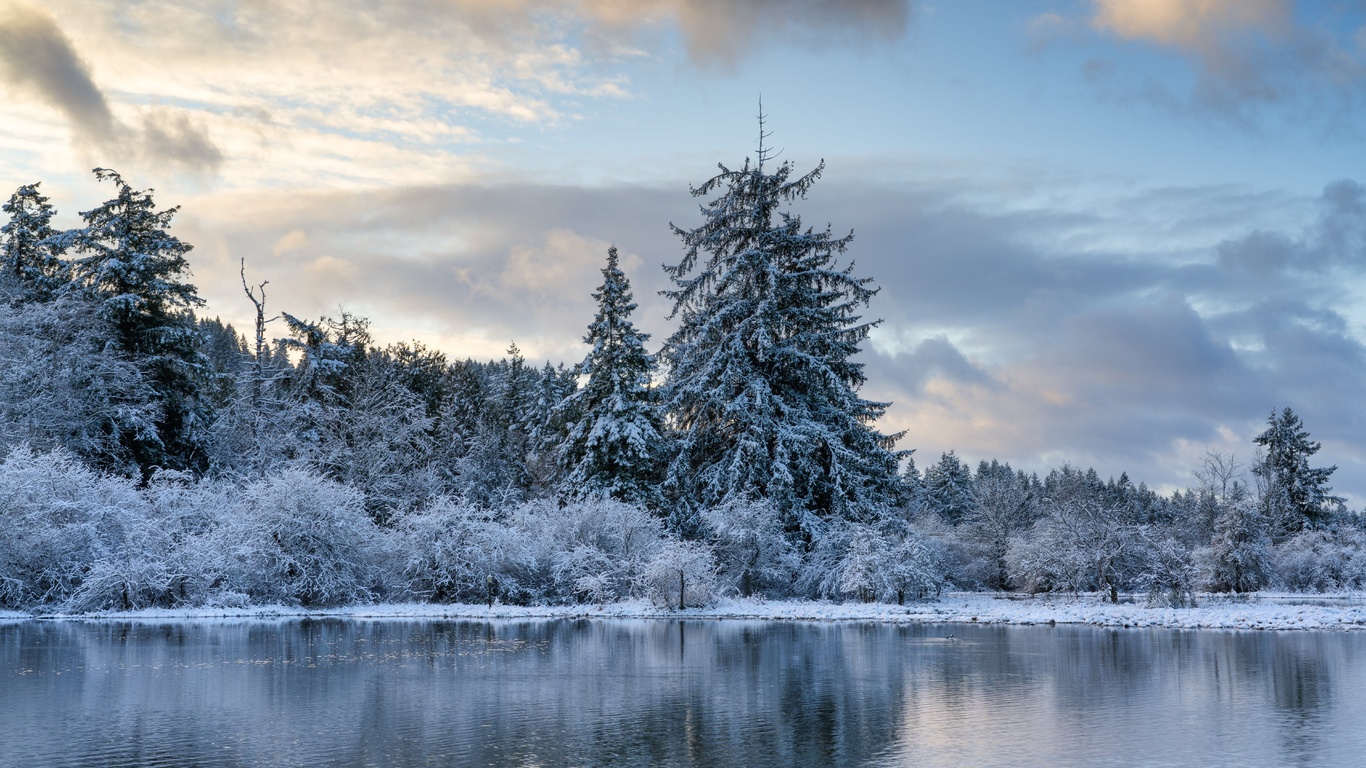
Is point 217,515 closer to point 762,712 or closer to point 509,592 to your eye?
point 509,592

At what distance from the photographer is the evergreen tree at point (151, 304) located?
51.9 metres

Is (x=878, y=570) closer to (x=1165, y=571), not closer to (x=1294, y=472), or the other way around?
(x=1165, y=571)

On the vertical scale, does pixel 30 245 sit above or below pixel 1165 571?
above

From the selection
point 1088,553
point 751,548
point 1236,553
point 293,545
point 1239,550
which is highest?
point 293,545

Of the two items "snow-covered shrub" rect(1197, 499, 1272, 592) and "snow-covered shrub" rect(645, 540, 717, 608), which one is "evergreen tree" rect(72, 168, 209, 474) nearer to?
"snow-covered shrub" rect(645, 540, 717, 608)

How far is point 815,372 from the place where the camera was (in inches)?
1906

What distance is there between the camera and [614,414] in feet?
168

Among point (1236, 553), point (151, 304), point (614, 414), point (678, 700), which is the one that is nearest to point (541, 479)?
point (614, 414)

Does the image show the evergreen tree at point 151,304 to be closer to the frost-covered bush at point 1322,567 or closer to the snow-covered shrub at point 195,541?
the snow-covered shrub at point 195,541

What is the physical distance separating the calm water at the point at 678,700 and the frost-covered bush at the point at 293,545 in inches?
388


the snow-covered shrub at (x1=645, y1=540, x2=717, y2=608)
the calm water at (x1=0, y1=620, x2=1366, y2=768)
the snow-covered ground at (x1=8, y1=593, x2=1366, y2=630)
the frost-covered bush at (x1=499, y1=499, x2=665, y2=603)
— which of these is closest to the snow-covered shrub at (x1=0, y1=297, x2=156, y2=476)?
the snow-covered ground at (x1=8, y1=593, x2=1366, y2=630)

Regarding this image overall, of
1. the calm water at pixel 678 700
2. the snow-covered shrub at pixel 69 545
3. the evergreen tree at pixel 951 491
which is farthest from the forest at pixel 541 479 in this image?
the evergreen tree at pixel 951 491

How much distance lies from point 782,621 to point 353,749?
947 inches

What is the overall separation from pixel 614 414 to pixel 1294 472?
52.1m
